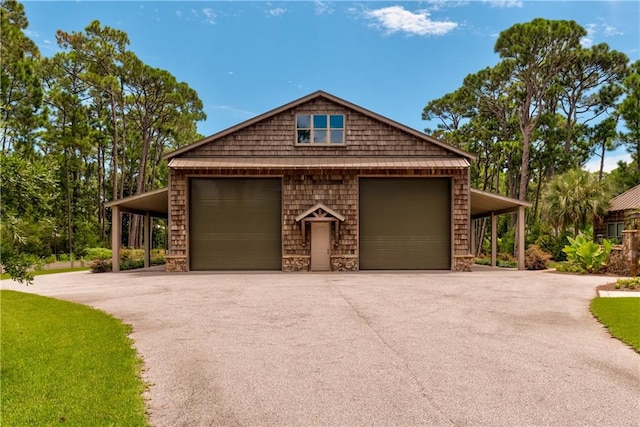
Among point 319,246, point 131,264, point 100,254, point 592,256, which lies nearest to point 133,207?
point 131,264

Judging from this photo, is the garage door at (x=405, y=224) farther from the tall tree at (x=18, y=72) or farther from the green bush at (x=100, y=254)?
the tall tree at (x=18, y=72)

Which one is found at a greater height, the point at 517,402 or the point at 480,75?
the point at 480,75

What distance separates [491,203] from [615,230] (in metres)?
9.34

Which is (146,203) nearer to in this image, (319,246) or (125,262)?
(125,262)

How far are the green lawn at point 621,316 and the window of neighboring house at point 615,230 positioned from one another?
649 inches

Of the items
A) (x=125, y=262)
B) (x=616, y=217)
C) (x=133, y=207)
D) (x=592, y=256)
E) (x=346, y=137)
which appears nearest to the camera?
(x=592, y=256)

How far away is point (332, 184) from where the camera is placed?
724 inches

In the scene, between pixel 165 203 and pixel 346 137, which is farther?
pixel 165 203

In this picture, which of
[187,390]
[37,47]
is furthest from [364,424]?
[37,47]

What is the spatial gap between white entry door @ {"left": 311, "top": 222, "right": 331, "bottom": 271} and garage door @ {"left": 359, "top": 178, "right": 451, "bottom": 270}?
1451 millimetres

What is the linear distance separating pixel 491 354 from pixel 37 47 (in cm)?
3228

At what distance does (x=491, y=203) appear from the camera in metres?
20.5

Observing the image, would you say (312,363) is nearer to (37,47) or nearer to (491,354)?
(491,354)

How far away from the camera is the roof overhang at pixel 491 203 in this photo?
18.8m
